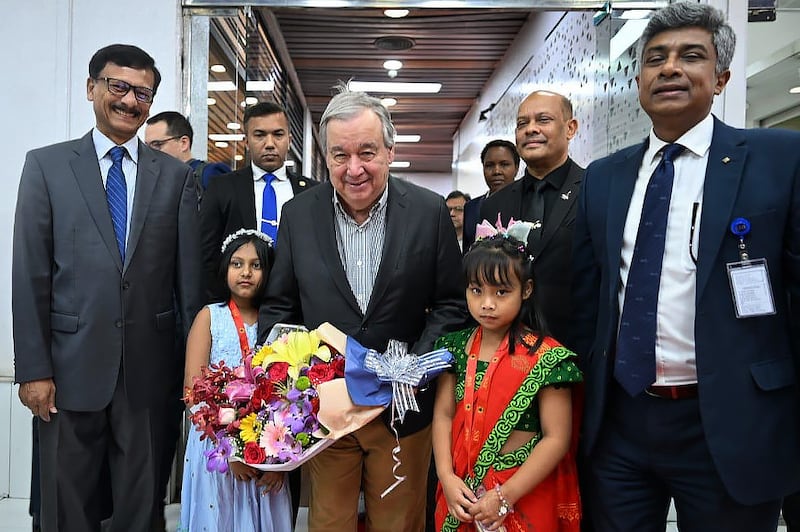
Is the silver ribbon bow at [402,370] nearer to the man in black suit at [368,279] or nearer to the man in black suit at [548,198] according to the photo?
the man in black suit at [368,279]

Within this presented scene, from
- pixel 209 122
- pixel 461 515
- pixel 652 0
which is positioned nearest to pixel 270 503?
pixel 461 515

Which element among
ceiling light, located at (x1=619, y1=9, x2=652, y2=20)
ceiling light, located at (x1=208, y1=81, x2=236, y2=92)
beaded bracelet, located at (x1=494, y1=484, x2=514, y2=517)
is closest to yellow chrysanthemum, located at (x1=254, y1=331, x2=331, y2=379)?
beaded bracelet, located at (x1=494, y1=484, x2=514, y2=517)

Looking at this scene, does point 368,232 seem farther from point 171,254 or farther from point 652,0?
point 652,0

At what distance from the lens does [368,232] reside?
2154 mm

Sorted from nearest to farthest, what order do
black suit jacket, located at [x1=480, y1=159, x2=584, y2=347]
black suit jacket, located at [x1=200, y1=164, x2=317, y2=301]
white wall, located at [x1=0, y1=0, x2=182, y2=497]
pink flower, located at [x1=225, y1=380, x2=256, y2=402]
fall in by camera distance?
pink flower, located at [x1=225, y1=380, x2=256, y2=402] < black suit jacket, located at [x1=480, y1=159, x2=584, y2=347] < black suit jacket, located at [x1=200, y1=164, x2=317, y2=301] < white wall, located at [x1=0, y1=0, x2=182, y2=497]

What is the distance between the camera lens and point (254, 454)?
187 centimetres

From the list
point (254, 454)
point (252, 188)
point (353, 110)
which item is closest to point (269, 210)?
point (252, 188)

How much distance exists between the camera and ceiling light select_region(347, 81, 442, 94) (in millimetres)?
9852

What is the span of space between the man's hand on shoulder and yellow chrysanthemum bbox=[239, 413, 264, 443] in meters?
0.81

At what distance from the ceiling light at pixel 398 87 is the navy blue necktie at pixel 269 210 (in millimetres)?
6814

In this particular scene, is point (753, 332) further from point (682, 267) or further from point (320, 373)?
point (320, 373)

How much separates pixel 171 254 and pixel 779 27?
572 cm

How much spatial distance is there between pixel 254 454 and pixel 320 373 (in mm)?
293

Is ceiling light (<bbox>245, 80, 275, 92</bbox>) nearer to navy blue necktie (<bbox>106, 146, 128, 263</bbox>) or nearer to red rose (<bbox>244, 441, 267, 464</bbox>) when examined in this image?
navy blue necktie (<bbox>106, 146, 128, 263</bbox>)
